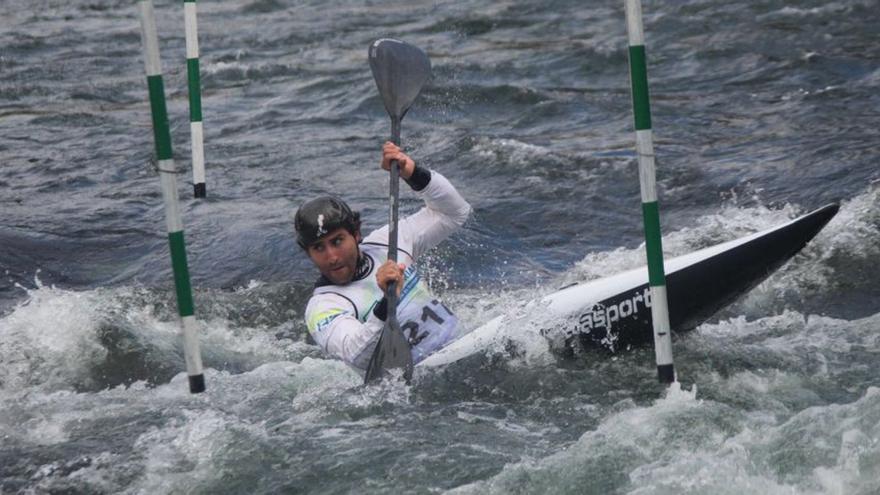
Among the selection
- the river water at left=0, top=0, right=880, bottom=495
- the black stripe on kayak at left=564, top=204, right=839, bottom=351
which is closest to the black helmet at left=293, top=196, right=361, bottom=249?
the river water at left=0, top=0, right=880, bottom=495

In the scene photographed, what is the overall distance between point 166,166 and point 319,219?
0.95 metres

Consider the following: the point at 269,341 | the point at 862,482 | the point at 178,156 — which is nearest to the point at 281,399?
the point at 269,341

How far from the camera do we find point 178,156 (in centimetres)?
1065

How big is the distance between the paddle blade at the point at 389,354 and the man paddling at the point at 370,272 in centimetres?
4

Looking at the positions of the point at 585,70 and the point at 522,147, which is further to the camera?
the point at 585,70

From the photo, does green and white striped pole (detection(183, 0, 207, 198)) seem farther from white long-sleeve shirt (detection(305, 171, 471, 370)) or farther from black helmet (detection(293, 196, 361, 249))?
black helmet (detection(293, 196, 361, 249))

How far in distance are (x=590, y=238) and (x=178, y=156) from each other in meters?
3.81

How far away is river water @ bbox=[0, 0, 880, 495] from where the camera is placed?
501cm

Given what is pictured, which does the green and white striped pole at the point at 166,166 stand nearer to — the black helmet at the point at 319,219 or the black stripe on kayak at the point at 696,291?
the black helmet at the point at 319,219

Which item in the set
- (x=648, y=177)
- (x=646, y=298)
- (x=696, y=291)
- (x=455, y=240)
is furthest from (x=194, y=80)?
(x=648, y=177)

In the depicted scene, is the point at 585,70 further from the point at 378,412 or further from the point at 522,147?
the point at 378,412

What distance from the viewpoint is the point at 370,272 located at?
228 inches

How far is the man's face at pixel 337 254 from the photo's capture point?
5594 mm

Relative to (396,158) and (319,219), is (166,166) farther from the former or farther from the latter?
(396,158)
